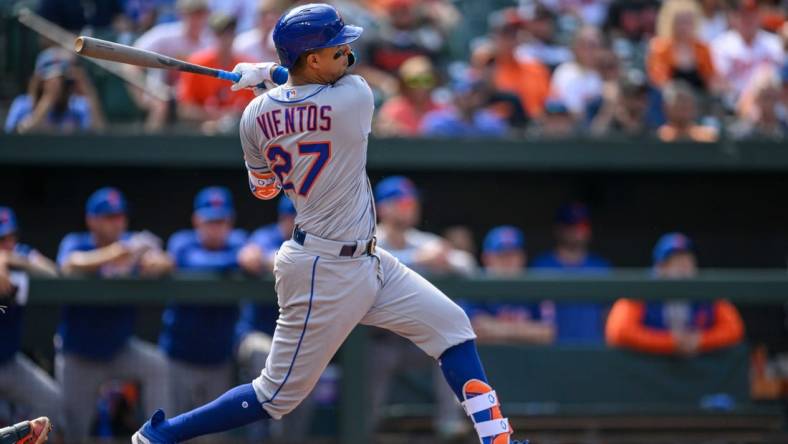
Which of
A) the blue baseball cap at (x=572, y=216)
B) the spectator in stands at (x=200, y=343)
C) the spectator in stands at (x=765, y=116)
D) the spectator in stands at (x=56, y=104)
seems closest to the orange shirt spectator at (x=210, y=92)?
the spectator in stands at (x=56, y=104)

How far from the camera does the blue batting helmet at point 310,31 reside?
429 cm

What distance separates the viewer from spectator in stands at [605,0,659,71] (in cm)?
1059

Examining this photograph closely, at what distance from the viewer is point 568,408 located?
23.9 ft

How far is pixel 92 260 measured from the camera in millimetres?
6973

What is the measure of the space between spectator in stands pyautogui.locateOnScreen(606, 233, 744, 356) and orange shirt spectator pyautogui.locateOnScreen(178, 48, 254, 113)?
3.26 m

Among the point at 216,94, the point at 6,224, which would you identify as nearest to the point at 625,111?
the point at 216,94

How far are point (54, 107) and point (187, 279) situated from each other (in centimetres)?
230

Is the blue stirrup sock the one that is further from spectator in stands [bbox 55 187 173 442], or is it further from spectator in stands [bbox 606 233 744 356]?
spectator in stands [bbox 606 233 744 356]

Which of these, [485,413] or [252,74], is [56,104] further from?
[485,413]

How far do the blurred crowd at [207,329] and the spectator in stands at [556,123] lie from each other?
1752 millimetres

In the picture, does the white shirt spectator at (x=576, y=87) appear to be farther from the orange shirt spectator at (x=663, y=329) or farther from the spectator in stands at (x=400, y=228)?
the orange shirt spectator at (x=663, y=329)

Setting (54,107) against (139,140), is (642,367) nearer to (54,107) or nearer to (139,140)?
(139,140)

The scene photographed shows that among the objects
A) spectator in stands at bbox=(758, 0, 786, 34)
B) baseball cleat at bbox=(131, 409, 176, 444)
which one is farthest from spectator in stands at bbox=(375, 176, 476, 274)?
spectator in stands at bbox=(758, 0, 786, 34)

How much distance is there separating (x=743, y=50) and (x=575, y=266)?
285cm
